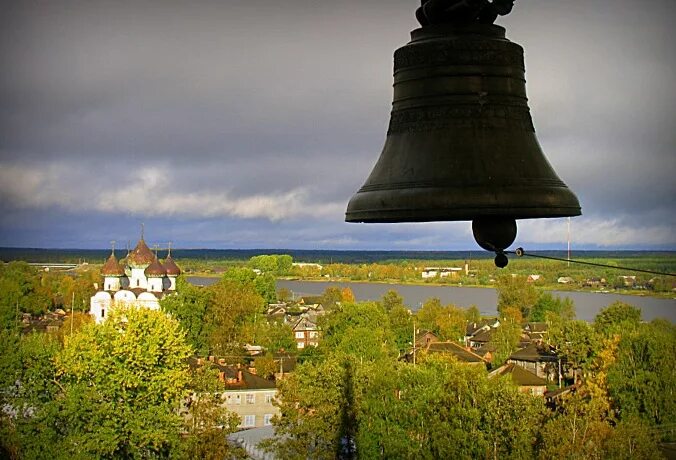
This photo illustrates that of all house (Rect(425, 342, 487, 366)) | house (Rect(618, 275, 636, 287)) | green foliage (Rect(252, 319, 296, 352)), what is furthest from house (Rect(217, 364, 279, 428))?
house (Rect(618, 275, 636, 287))

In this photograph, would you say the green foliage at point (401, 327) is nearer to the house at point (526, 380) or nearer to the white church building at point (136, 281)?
the house at point (526, 380)

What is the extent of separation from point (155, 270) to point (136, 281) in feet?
5.51

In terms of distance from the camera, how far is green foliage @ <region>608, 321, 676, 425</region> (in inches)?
832

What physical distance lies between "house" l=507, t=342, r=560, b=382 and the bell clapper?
29.7 metres

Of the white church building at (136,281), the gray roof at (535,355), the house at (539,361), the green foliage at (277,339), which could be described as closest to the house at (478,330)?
the gray roof at (535,355)

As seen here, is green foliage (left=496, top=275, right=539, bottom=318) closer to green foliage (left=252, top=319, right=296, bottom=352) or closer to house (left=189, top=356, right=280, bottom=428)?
green foliage (left=252, top=319, right=296, bottom=352)

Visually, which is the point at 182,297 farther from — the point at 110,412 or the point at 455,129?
the point at 455,129

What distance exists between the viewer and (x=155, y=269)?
44.0m

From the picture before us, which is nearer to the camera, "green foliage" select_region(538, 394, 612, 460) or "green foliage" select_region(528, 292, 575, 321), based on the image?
"green foliage" select_region(538, 394, 612, 460)

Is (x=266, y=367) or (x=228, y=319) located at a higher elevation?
(x=228, y=319)

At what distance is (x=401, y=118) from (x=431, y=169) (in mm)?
307

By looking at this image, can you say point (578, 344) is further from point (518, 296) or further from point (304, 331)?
point (518, 296)

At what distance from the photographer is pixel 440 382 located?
1784 cm

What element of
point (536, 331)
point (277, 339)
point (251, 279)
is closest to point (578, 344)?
point (277, 339)
